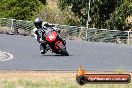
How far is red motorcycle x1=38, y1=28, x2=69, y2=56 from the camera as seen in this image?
23272mm

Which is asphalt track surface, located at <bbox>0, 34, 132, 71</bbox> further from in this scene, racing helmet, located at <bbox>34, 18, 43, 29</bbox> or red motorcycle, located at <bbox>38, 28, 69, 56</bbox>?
racing helmet, located at <bbox>34, 18, 43, 29</bbox>

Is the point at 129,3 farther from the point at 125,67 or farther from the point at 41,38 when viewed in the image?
the point at 125,67

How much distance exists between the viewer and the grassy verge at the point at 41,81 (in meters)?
12.6

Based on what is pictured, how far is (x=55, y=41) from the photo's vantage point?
23406 mm

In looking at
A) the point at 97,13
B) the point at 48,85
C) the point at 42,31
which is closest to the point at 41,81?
the point at 48,85

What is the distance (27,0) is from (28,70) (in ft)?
114

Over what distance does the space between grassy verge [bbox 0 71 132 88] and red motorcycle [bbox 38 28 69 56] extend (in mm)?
6045

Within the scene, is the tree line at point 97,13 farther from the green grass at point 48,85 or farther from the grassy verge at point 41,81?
the green grass at point 48,85

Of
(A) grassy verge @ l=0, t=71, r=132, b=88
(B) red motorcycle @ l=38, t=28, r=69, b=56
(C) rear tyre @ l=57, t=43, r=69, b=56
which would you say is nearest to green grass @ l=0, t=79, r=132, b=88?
(A) grassy verge @ l=0, t=71, r=132, b=88

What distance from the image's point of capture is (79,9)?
4638cm

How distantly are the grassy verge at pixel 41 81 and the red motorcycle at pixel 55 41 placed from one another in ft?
19.8

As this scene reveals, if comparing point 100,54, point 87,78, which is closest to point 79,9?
point 100,54

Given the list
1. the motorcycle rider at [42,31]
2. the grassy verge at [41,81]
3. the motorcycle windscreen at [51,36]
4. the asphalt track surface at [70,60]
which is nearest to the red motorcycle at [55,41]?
the motorcycle windscreen at [51,36]

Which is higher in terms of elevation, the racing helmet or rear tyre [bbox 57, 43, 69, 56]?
the racing helmet
